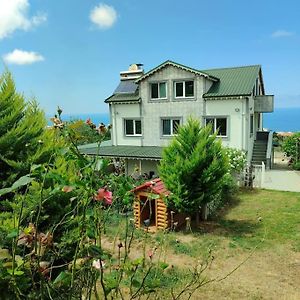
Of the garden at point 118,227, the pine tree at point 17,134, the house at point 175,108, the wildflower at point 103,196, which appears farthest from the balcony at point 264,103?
the wildflower at point 103,196

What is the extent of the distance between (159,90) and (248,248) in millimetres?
12816

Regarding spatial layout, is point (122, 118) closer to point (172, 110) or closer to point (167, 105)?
point (167, 105)

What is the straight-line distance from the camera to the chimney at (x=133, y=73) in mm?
23047

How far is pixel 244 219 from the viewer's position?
13.2 meters

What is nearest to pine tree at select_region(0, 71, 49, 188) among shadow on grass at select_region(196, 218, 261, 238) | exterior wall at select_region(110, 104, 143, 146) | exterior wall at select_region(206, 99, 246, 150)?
shadow on grass at select_region(196, 218, 261, 238)

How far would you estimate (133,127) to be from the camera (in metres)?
21.6

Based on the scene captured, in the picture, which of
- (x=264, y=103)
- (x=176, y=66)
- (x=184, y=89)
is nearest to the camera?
(x=176, y=66)

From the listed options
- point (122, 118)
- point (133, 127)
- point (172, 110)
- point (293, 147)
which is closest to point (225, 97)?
point (172, 110)

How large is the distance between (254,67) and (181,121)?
22.2 ft

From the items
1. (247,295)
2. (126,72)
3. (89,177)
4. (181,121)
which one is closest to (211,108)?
(181,121)

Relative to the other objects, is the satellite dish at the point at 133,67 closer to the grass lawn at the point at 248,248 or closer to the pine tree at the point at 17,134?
the grass lawn at the point at 248,248

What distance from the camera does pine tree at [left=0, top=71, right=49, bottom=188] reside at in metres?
4.49

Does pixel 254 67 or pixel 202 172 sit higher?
pixel 254 67

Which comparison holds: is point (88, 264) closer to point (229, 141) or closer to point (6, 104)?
point (6, 104)
